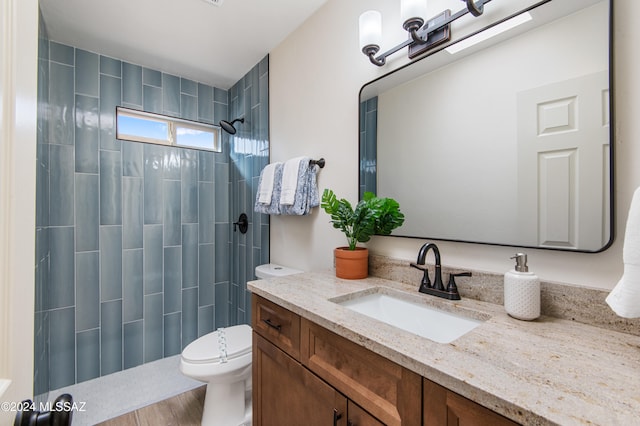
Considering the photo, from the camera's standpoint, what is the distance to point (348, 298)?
1092mm

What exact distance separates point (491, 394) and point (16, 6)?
3.13ft

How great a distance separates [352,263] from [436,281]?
0.37 meters

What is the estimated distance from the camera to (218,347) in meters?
1.63

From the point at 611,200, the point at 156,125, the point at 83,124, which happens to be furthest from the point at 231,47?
the point at 611,200

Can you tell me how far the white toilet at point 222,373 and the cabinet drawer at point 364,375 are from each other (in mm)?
819

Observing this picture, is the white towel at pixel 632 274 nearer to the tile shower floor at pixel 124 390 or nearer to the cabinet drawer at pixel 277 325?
the cabinet drawer at pixel 277 325

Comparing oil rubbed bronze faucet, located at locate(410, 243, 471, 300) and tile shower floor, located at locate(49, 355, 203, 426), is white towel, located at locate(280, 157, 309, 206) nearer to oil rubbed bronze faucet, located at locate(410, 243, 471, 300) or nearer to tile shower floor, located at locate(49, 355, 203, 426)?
oil rubbed bronze faucet, located at locate(410, 243, 471, 300)

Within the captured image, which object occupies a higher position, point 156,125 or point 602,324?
point 156,125

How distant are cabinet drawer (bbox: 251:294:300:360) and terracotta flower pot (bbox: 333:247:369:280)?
372mm

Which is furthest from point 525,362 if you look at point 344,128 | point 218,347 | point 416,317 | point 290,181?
point 218,347

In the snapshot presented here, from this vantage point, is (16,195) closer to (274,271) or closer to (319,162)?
(319,162)

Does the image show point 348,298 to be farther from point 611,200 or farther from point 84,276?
point 84,276

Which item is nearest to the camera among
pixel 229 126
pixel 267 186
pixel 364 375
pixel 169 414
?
pixel 364 375

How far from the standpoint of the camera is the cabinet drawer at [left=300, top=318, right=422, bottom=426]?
639mm
